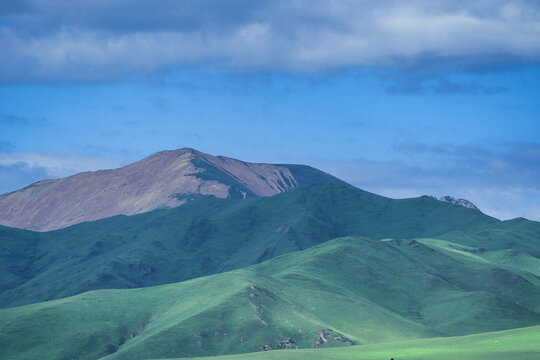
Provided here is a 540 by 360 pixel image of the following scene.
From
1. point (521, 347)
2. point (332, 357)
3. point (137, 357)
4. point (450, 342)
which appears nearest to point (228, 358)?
point (332, 357)

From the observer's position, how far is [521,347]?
112 m

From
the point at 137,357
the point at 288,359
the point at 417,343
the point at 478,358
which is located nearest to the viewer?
the point at 478,358

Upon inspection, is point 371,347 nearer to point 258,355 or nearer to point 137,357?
point 258,355

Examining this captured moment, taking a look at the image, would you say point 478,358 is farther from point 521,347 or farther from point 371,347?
point 371,347

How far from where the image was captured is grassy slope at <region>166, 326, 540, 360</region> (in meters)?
108

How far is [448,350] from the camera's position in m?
118

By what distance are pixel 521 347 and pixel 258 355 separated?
142ft

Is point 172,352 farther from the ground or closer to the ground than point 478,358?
closer to the ground

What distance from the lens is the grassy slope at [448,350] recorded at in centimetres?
10850

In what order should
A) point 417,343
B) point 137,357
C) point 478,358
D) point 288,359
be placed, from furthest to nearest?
1. point 137,357
2. point 417,343
3. point 288,359
4. point 478,358

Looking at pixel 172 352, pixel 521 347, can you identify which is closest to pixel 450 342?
pixel 521 347

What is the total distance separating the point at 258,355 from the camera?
130000 mm

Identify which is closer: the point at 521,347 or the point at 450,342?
the point at 521,347

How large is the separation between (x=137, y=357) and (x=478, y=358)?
4429 inches
